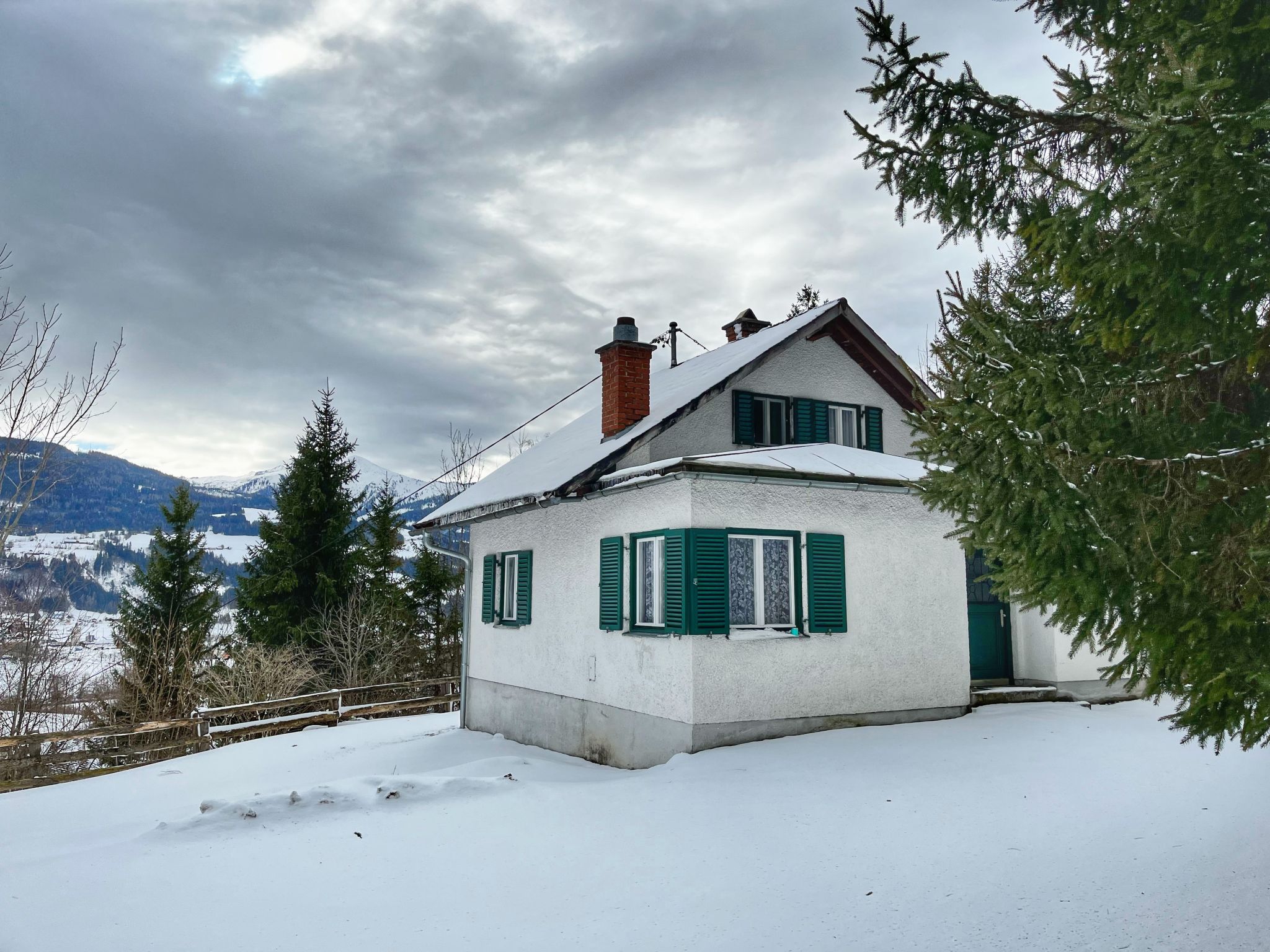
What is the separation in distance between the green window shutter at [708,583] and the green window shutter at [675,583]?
7 cm

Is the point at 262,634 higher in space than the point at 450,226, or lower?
lower

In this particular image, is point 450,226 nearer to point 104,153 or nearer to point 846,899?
point 104,153

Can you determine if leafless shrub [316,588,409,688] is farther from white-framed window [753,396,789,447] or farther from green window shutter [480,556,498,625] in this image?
white-framed window [753,396,789,447]

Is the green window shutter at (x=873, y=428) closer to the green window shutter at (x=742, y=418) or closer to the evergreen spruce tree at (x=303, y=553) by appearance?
the green window shutter at (x=742, y=418)

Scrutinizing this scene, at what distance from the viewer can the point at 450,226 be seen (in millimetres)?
13555

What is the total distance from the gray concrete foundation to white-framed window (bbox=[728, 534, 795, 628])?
1180mm

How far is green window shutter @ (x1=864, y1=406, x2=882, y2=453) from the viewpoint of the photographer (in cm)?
1288

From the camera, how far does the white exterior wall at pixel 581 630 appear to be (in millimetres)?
9234

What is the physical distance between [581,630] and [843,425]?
5.39 metres

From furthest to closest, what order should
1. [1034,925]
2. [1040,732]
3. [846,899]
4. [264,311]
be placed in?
[264,311] → [1040,732] → [846,899] → [1034,925]

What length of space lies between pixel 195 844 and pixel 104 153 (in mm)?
9069


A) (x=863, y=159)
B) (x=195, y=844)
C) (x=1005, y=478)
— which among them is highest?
(x=863, y=159)

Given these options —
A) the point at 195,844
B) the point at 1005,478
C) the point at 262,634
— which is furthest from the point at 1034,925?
the point at 262,634

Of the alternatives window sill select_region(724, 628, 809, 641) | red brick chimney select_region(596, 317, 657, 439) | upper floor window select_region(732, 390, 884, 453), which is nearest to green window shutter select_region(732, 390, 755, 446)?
upper floor window select_region(732, 390, 884, 453)
